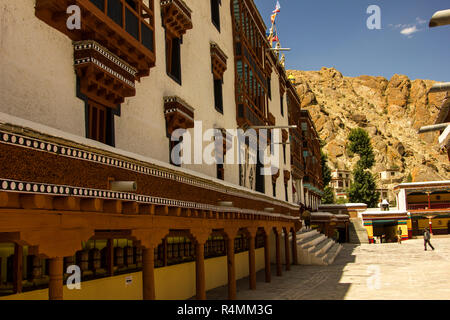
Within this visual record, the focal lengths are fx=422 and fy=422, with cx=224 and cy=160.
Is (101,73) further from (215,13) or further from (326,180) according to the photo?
(326,180)

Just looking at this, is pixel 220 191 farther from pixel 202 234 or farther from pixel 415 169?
pixel 415 169

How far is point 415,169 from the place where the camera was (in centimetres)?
11038

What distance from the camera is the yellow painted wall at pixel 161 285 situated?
9031mm

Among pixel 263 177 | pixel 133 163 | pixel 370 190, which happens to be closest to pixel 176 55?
pixel 133 163

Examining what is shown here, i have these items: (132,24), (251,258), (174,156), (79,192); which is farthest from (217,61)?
(79,192)

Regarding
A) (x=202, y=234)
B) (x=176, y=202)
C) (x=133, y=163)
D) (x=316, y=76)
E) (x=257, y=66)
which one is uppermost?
(x=316, y=76)

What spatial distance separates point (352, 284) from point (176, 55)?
11.3 meters

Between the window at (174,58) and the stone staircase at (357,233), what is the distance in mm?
38165

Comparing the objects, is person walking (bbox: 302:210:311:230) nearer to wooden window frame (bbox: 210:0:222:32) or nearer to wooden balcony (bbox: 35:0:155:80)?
wooden window frame (bbox: 210:0:222:32)

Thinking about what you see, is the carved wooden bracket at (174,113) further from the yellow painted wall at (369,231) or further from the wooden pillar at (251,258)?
the yellow painted wall at (369,231)

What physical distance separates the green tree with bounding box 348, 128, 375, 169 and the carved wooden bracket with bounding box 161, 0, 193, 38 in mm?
94525

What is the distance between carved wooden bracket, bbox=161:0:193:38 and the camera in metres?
13.0

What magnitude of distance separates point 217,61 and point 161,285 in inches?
379
